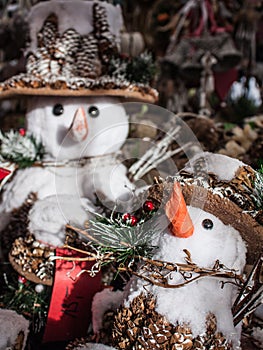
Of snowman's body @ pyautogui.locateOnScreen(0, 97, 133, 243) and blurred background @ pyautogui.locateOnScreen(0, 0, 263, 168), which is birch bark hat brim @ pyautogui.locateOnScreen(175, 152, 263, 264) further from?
blurred background @ pyautogui.locateOnScreen(0, 0, 263, 168)

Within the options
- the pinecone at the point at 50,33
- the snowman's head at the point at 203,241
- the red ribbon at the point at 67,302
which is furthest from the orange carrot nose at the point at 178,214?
the pinecone at the point at 50,33

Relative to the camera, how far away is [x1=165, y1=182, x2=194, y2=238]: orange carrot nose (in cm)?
51

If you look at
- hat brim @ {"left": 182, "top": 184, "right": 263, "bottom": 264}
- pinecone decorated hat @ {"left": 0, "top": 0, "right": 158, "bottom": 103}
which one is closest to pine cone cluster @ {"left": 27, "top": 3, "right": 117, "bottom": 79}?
pinecone decorated hat @ {"left": 0, "top": 0, "right": 158, "bottom": 103}

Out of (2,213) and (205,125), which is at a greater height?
(205,125)

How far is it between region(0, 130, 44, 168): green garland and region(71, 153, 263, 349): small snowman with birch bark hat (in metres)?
0.36

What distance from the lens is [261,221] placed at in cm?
51

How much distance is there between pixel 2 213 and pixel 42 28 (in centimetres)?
37

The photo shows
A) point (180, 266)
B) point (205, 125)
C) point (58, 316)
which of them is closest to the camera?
point (180, 266)

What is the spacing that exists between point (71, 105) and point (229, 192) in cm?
42

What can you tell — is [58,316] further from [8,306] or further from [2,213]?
[2,213]

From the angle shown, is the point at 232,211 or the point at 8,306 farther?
the point at 8,306

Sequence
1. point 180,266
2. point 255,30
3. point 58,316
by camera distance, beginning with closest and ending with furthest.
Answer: point 180,266 → point 58,316 → point 255,30

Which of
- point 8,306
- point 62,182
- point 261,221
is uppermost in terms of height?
point 261,221

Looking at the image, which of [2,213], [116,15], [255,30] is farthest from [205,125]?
[255,30]
